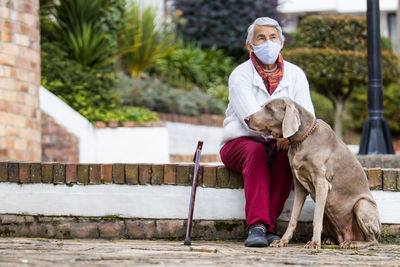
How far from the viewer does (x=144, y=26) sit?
43.2 ft

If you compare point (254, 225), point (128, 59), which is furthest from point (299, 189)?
point (128, 59)

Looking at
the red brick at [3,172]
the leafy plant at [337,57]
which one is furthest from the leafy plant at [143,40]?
the red brick at [3,172]

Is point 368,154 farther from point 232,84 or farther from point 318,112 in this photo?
point 318,112

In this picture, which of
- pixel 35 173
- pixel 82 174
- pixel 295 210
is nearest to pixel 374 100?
pixel 295 210

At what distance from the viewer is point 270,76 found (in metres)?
4.93

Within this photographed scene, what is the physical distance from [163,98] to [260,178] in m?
7.02

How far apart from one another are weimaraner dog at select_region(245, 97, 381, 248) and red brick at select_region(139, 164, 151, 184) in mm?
857

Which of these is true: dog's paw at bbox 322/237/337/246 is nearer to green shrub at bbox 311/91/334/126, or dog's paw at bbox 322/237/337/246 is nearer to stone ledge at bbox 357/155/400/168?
stone ledge at bbox 357/155/400/168

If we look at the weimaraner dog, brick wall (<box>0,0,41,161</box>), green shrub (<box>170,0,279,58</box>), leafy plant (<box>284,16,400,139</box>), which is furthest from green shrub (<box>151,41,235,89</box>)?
the weimaraner dog

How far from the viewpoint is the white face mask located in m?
4.87

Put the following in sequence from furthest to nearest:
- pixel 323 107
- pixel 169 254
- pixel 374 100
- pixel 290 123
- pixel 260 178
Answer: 1. pixel 323 107
2. pixel 374 100
3. pixel 260 178
4. pixel 290 123
5. pixel 169 254

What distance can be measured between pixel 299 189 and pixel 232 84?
2.88 feet

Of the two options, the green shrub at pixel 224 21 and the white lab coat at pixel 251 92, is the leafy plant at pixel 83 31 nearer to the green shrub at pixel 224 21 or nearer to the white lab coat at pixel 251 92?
the green shrub at pixel 224 21

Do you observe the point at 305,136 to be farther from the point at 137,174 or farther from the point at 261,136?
the point at 137,174
